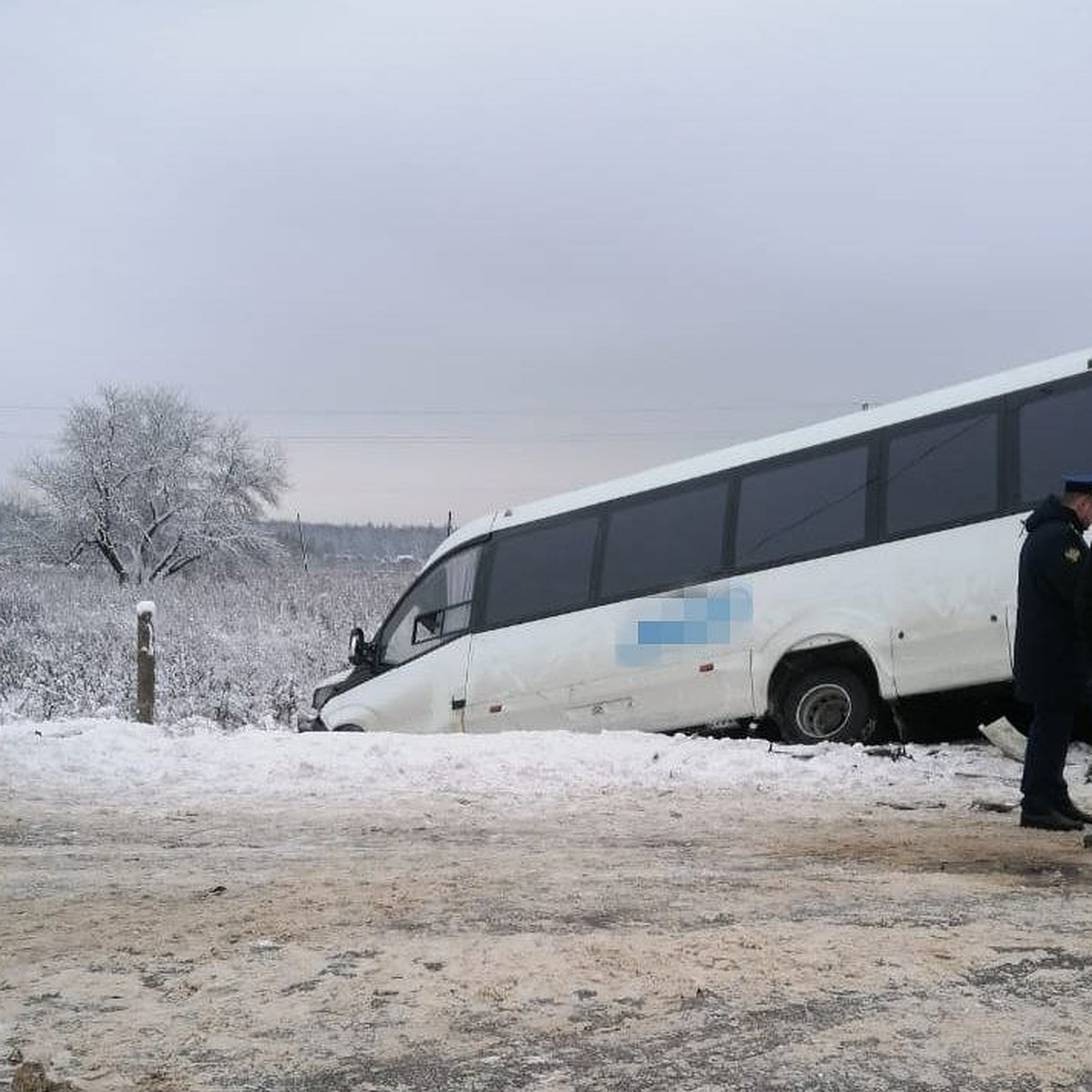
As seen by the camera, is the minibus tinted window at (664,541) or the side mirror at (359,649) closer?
the minibus tinted window at (664,541)

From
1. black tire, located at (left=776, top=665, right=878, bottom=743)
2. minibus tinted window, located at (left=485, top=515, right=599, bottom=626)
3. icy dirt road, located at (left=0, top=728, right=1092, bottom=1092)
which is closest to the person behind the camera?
icy dirt road, located at (left=0, top=728, right=1092, bottom=1092)

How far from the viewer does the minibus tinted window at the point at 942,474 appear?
807 cm

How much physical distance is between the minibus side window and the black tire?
3134 mm

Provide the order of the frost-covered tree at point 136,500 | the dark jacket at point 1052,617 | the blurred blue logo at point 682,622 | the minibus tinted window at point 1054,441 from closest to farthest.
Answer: the dark jacket at point 1052,617, the minibus tinted window at point 1054,441, the blurred blue logo at point 682,622, the frost-covered tree at point 136,500

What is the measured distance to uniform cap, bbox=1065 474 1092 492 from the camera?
5.84 m

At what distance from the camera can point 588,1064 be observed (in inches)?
107

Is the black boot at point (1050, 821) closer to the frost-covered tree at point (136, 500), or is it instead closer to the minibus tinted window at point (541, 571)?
the minibus tinted window at point (541, 571)

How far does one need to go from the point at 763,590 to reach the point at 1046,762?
11.2ft

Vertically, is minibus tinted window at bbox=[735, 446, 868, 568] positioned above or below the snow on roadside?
above

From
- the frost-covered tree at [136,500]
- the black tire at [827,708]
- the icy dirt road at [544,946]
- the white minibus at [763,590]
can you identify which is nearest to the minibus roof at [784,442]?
the white minibus at [763,590]

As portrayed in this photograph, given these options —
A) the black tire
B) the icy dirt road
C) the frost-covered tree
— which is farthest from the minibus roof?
the frost-covered tree

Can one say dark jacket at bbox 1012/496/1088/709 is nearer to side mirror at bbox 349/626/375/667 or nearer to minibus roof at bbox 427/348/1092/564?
minibus roof at bbox 427/348/1092/564

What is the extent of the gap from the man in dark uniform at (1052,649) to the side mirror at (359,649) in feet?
20.7

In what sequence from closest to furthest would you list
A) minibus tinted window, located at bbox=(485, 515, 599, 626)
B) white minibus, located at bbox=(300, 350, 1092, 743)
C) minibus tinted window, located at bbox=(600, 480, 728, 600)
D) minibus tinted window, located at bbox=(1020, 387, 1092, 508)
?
minibus tinted window, located at bbox=(1020, 387, 1092, 508) → white minibus, located at bbox=(300, 350, 1092, 743) → minibus tinted window, located at bbox=(600, 480, 728, 600) → minibus tinted window, located at bbox=(485, 515, 599, 626)
